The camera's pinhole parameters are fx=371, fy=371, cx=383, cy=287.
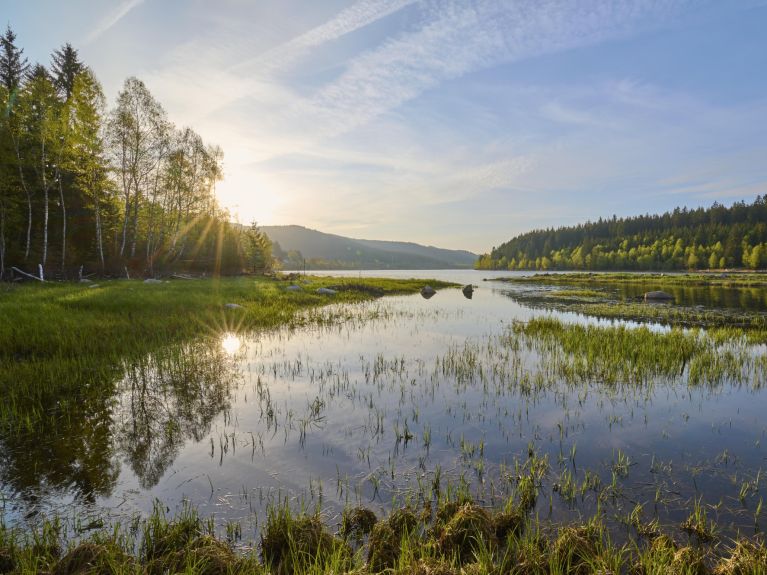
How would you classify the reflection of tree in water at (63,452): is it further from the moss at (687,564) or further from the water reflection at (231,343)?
the moss at (687,564)

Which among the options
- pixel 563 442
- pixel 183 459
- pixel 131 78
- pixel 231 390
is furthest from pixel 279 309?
pixel 131 78

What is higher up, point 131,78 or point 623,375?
point 131,78

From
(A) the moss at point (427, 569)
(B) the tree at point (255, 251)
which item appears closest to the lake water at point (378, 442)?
(A) the moss at point (427, 569)

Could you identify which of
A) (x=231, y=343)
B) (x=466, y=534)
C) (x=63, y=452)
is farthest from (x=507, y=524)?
(x=231, y=343)

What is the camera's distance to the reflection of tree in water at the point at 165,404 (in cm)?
657

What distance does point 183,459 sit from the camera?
6379mm

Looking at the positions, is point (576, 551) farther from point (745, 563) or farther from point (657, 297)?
point (657, 297)

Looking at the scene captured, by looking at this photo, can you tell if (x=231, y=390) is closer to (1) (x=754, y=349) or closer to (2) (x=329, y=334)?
(2) (x=329, y=334)

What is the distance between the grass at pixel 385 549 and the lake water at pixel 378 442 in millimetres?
497

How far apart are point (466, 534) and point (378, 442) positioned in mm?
3091

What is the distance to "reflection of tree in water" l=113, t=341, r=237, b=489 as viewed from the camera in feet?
21.5

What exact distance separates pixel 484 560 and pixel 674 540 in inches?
100

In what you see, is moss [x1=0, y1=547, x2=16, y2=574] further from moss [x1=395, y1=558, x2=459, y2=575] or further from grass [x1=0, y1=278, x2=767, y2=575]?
moss [x1=395, y1=558, x2=459, y2=575]

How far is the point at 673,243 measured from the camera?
144 m
